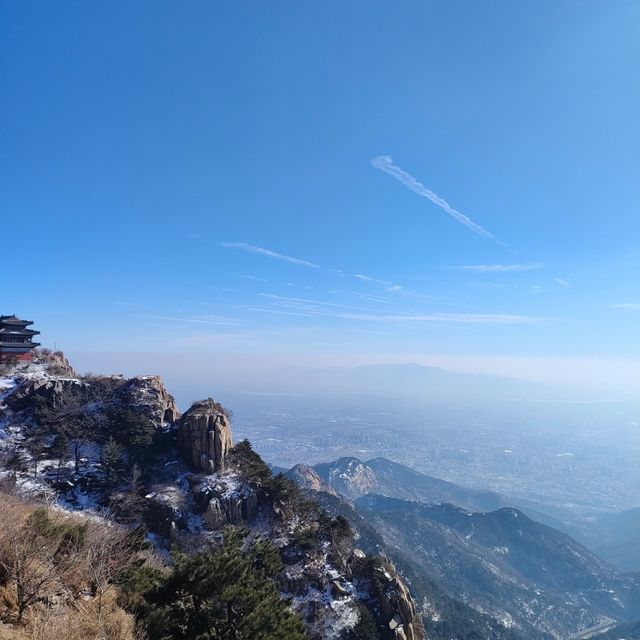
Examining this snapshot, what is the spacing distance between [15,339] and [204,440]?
92.0 ft

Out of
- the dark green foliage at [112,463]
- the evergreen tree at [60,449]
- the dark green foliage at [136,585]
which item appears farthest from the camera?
the evergreen tree at [60,449]

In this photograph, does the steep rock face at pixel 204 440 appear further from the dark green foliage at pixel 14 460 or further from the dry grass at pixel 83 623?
the dry grass at pixel 83 623

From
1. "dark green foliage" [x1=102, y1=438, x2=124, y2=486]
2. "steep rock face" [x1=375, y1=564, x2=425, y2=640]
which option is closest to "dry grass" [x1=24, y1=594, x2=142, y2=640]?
"steep rock face" [x1=375, y1=564, x2=425, y2=640]

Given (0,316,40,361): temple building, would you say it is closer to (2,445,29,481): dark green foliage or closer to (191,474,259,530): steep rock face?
(2,445,29,481): dark green foliage

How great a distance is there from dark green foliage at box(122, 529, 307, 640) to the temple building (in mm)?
43066

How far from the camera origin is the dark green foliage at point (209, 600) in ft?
41.4

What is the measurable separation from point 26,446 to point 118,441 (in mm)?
7324

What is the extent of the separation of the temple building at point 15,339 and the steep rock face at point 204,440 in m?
23.3

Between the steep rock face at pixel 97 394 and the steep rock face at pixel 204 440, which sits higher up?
the steep rock face at pixel 97 394

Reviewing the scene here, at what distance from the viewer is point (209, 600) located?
13086 mm

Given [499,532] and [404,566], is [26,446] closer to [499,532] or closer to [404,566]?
[404,566]

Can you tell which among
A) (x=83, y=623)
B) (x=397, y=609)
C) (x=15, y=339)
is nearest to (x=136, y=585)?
(x=83, y=623)

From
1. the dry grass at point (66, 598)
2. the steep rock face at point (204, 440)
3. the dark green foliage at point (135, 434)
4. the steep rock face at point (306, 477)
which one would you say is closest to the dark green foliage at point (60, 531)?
the dry grass at point (66, 598)

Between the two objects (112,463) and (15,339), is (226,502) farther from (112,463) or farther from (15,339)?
(15,339)
